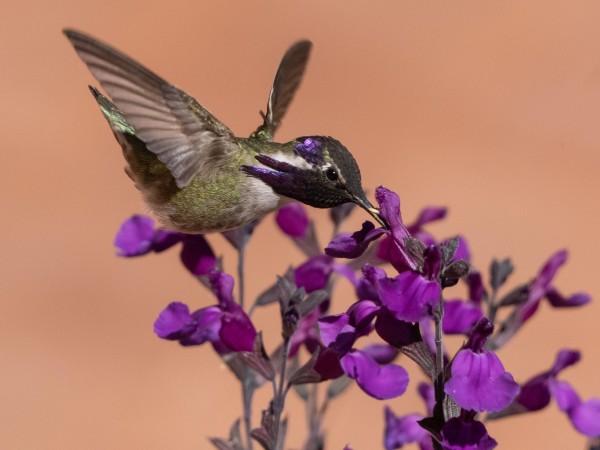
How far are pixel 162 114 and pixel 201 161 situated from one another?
101 mm

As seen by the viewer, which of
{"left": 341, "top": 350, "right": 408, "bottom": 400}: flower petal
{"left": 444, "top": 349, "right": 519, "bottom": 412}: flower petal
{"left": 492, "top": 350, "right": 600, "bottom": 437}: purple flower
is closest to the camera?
{"left": 444, "top": 349, "right": 519, "bottom": 412}: flower petal

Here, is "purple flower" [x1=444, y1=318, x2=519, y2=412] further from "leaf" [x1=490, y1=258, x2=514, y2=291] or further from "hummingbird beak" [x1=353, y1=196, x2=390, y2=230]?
"leaf" [x1=490, y1=258, x2=514, y2=291]

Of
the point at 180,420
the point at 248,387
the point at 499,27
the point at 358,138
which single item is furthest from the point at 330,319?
the point at 499,27

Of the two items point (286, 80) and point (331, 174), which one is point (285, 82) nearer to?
point (286, 80)

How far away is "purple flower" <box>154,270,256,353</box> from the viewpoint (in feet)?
4.09

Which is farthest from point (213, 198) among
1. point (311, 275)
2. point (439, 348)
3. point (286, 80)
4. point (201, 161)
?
point (439, 348)

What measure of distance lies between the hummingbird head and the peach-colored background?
1.90 meters

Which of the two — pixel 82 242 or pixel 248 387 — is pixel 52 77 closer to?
pixel 82 242

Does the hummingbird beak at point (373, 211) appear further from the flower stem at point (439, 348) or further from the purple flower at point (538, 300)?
the purple flower at point (538, 300)

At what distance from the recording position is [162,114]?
4.20ft

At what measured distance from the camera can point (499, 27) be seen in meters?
4.75

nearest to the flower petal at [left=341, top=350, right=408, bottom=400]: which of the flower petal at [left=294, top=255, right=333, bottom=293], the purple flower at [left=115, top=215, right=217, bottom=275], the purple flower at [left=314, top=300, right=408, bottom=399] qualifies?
the purple flower at [left=314, top=300, right=408, bottom=399]

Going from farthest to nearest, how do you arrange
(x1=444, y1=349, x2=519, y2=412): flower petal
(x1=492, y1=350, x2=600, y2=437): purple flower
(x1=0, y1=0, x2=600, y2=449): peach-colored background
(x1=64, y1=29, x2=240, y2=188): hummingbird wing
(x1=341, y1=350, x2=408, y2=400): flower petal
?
(x1=0, y1=0, x2=600, y2=449): peach-colored background, (x1=492, y1=350, x2=600, y2=437): purple flower, (x1=64, y1=29, x2=240, y2=188): hummingbird wing, (x1=341, y1=350, x2=408, y2=400): flower petal, (x1=444, y1=349, x2=519, y2=412): flower petal

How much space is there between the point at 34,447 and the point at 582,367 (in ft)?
5.74
